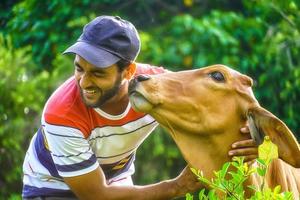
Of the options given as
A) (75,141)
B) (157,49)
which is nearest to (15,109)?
(157,49)

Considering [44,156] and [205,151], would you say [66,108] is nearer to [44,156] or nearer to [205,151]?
[44,156]

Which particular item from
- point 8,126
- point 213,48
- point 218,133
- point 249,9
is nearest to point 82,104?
point 218,133

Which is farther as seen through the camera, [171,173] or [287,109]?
[287,109]

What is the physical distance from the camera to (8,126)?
11852 mm

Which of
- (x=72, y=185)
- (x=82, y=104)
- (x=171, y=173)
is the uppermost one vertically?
(x=82, y=104)

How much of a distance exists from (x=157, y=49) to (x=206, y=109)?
21.7 feet

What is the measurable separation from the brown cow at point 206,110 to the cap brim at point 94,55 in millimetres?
331

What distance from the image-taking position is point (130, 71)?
7059 millimetres

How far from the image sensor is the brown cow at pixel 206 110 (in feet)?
21.7

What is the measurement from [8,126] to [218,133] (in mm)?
5454

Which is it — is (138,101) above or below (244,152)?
above

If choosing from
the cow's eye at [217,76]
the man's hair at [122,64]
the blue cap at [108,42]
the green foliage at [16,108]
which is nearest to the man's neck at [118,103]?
the man's hair at [122,64]

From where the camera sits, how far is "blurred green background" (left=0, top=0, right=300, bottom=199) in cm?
1203

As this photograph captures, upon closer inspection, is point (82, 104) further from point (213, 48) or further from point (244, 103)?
point (213, 48)
